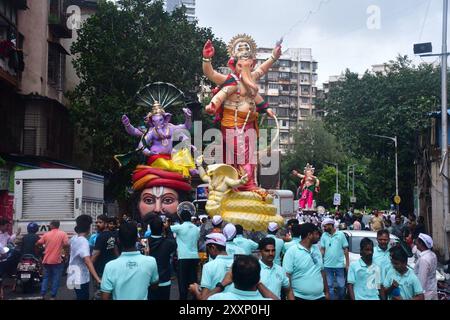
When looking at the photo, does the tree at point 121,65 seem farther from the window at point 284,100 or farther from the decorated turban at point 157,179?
the window at point 284,100

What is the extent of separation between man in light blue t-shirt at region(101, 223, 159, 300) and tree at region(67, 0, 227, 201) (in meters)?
21.2

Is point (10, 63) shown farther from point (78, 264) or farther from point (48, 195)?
point (78, 264)

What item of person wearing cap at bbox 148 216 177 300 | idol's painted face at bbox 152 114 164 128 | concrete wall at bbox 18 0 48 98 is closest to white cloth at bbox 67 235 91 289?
person wearing cap at bbox 148 216 177 300

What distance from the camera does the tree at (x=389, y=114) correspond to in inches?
1082

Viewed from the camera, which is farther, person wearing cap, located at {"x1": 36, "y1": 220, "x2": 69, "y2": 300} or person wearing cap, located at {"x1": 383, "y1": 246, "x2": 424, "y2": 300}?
person wearing cap, located at {"x1": 36, "y1": 220, "x2": 69, "y2": 300}

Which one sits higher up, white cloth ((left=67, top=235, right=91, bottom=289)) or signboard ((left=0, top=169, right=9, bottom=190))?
signboard ((left=0, top=169, right=9, bottom=190))

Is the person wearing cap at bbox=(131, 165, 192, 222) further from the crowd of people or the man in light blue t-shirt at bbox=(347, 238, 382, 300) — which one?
the man in light blue t-shirt at bbox=(347, 238, 382, 300)

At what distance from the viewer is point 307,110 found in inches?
2997

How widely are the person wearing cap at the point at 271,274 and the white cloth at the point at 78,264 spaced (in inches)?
117

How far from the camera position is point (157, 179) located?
1895 centimetres

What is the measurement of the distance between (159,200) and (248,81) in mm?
4579

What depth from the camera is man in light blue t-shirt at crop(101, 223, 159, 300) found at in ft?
19.3

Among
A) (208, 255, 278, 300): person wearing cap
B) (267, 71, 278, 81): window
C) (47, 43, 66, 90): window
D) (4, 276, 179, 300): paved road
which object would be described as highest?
(267, 71, 278, 81): window

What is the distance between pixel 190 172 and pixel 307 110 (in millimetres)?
57157
